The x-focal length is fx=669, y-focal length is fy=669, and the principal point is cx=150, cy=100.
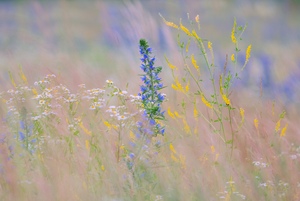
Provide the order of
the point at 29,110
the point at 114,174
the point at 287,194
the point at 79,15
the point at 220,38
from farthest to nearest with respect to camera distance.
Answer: the point at 79,15 < the point at 220,38 < the point at 29,110 < the point at 287,194 < the point at 114,174

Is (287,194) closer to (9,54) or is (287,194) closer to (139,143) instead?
(139,143)

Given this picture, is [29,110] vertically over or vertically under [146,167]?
over

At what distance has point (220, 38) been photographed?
368 inches

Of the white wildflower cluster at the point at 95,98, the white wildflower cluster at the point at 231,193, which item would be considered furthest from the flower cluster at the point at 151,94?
the white wildflower cluster at the point at 231,193

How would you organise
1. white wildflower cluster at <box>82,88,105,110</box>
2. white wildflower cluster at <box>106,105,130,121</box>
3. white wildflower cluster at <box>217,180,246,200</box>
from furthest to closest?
white wildflower cluster at <box>82,88,105,110</box>
white wildflower cluster at <box>106,105,130,121</box>
white wildflower cluster at <box>217,180,246,200</box>

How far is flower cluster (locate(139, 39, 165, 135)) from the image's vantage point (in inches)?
89.5

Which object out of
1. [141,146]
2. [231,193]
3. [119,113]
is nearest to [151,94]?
[119,113]

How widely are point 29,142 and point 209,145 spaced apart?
645 millimetres

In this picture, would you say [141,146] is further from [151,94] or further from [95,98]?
[95,98]

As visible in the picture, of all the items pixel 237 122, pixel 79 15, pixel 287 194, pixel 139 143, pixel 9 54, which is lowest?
pixel 287 194

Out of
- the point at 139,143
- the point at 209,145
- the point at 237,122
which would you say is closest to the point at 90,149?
the point at 139,143

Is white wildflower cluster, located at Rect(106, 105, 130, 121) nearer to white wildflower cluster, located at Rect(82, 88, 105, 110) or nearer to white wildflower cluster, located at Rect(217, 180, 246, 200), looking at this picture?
white wildflower cluster, located at Rect(82, 88, 105, 110)

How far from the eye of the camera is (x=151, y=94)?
7.69 feet

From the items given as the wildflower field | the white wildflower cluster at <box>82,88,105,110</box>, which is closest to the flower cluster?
the wildflower field
